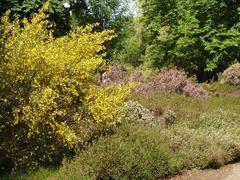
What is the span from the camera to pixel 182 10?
28.4 meters

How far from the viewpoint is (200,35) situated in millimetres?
27062

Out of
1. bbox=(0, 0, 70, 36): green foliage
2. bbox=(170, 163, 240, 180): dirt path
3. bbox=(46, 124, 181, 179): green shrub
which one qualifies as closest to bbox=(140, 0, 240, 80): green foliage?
bbox=(0, 0, 70, 36): green foliage

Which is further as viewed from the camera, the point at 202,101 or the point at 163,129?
the point at 202,101

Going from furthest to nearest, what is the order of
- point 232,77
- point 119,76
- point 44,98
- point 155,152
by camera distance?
1. point 232,77
2. point 119,76
3. point 155,152
4. point 44,98

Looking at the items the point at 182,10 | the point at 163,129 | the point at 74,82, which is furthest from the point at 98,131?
the point at 182,10

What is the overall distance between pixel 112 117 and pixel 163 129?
198 centimetres

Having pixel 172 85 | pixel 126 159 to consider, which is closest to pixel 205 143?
pixel 126 159

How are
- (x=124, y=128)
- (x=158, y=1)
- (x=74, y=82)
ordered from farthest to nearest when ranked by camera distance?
1. (x=158, y=1)
2. (x=124, y=128)
3. (x=74, y=82)

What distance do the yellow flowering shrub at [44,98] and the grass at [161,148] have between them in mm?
456

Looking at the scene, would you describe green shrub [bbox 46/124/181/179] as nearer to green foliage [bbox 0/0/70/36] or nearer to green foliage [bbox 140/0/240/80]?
green foliage [bbox 0/0/70/36]

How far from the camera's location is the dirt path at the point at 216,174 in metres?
8.85

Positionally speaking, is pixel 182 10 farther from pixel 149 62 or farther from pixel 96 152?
pixel 96 152

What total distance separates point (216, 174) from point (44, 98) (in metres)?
3.89

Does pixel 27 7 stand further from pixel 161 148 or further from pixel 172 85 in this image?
pixel 161 148
